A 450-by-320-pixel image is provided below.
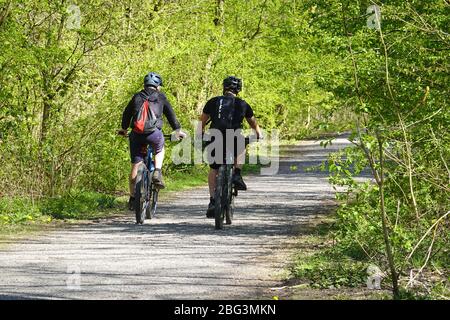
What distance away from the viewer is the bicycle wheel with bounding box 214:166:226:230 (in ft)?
46.6

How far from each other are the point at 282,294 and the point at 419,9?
5091mm

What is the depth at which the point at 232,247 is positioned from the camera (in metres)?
12.6

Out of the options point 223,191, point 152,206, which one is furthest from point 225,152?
point 152,206

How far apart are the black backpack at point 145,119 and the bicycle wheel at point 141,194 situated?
0.47 meters

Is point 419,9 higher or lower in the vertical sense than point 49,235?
higher

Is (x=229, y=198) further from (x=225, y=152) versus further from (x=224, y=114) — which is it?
(x=224, y=114)

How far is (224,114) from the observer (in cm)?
1470

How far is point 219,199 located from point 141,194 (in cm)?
108

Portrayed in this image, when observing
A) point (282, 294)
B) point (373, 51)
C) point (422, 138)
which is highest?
point (373, 51)

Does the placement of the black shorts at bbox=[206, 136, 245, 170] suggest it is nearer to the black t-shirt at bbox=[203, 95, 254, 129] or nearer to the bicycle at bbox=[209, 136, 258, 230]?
the bicycle at bbox=[209, 136, 258, 230]

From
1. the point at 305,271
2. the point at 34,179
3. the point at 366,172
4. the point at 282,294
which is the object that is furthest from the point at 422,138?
the point at 366,172
